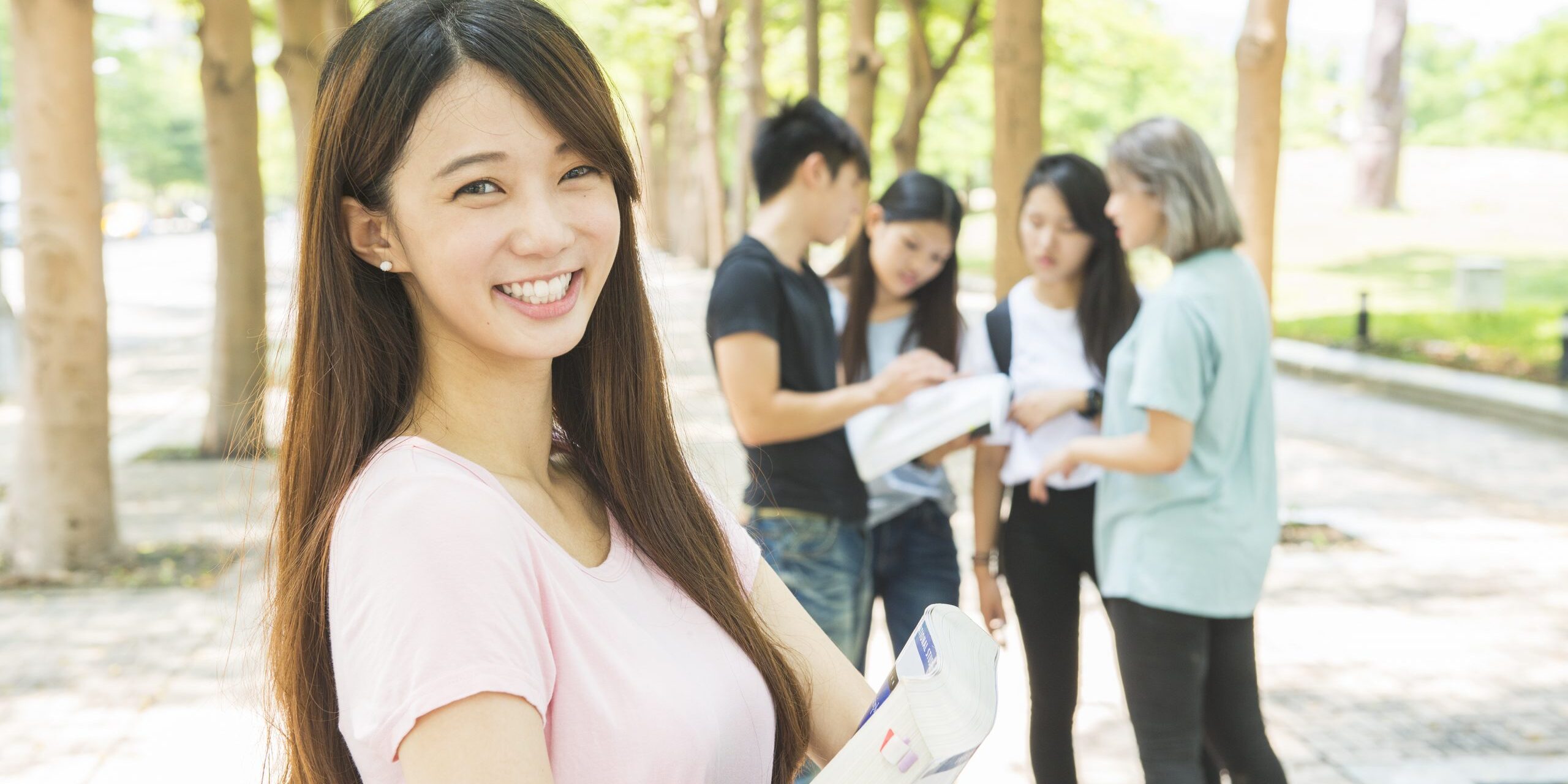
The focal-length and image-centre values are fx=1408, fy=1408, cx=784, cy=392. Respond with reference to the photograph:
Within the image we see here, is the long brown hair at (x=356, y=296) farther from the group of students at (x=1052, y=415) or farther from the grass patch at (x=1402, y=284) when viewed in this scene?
the grass patch at (x=1402, y=284)

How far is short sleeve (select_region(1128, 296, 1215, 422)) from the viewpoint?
3324mm

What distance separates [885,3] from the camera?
21.1 metres

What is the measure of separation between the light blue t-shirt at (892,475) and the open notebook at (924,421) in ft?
0.47

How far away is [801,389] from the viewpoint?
4012mm

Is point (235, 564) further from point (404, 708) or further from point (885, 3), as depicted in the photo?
point (885, 3)

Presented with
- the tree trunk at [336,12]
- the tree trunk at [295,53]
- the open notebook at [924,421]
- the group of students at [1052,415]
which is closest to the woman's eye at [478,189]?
the group of students at [1052,415]

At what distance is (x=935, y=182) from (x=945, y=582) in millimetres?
1222

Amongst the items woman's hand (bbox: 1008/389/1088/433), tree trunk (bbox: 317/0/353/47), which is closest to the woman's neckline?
Result: woman's hand (bbox: 1008/389/1088/433)

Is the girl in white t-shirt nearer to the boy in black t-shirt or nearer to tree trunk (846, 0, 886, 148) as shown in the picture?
the boy in black t-shirt

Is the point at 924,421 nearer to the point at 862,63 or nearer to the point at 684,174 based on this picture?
the point at 862,63

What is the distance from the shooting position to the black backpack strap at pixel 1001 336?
4.25 m

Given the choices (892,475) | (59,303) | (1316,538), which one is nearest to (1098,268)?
(892,475)

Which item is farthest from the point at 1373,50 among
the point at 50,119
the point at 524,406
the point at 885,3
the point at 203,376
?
the point at 524,406

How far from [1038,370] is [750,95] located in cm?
1742
